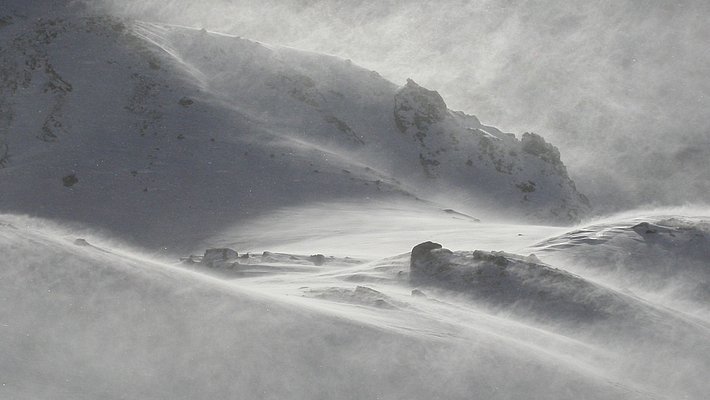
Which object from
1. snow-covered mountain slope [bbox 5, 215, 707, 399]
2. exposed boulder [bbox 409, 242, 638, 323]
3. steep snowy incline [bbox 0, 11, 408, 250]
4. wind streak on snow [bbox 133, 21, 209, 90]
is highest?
wind streak on snow [bbox 133, 21, 209, 90]

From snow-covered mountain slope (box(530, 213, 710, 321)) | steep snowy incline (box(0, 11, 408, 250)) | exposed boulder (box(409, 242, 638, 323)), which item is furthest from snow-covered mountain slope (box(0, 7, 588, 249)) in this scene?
exposed boulder (box(409, 242, 638, 323))

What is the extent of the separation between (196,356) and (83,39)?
154 feet

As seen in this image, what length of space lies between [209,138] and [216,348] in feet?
124

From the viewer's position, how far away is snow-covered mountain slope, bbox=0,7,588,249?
1548 inches

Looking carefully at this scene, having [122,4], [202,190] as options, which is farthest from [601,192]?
[202,190]

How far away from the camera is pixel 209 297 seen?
9.76 metres

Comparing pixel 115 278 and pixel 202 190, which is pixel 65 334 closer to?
pixel 115 278

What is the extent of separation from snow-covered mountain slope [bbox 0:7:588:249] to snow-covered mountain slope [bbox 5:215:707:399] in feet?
80.2

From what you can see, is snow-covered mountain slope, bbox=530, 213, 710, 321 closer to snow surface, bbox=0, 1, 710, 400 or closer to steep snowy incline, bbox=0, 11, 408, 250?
snow surface, bbox=0, 1, 710, 400

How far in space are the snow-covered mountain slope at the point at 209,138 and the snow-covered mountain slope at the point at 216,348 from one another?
24449mm

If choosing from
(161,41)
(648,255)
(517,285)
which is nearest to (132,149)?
(161,41)

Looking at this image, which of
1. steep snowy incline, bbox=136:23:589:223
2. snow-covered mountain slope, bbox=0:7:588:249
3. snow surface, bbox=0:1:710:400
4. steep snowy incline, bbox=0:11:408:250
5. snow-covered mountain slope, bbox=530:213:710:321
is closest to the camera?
snow surface, bbox=0:1:710:400

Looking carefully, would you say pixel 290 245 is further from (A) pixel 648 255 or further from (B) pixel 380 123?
(B) pixel 380 123

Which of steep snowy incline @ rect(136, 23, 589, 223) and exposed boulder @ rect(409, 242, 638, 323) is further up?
steep snowy incline @ rect(136, 23, 589, 223)
